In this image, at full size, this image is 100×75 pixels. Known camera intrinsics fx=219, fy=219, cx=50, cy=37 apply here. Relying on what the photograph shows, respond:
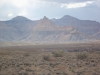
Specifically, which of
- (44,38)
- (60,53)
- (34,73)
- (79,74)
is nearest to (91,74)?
(79,74)

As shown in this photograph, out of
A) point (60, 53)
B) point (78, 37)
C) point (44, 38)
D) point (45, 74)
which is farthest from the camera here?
point (44, 38)

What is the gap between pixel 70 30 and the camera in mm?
192625

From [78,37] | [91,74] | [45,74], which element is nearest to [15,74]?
[45,74]

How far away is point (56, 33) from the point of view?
7840 inches

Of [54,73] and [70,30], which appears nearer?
[54,73]

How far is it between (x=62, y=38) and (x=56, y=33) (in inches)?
505

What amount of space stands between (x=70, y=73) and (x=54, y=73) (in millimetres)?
1432

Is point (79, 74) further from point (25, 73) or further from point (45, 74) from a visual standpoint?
point (25, 73)

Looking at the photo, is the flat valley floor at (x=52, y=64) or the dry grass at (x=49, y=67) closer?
the dry grass at (x=49, y=67)

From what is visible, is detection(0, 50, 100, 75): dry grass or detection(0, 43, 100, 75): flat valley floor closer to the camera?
detection(0, 50, 100, 75): dry grass

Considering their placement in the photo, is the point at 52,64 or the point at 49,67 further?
the point at 52,64

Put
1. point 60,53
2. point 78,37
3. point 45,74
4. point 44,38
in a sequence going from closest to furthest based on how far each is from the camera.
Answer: point 45,74 < point 60,53 < point 78,37 < point 44,38

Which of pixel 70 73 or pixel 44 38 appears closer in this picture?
pixel 70 73

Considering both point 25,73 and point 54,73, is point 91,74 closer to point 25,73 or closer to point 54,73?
point 54,73
